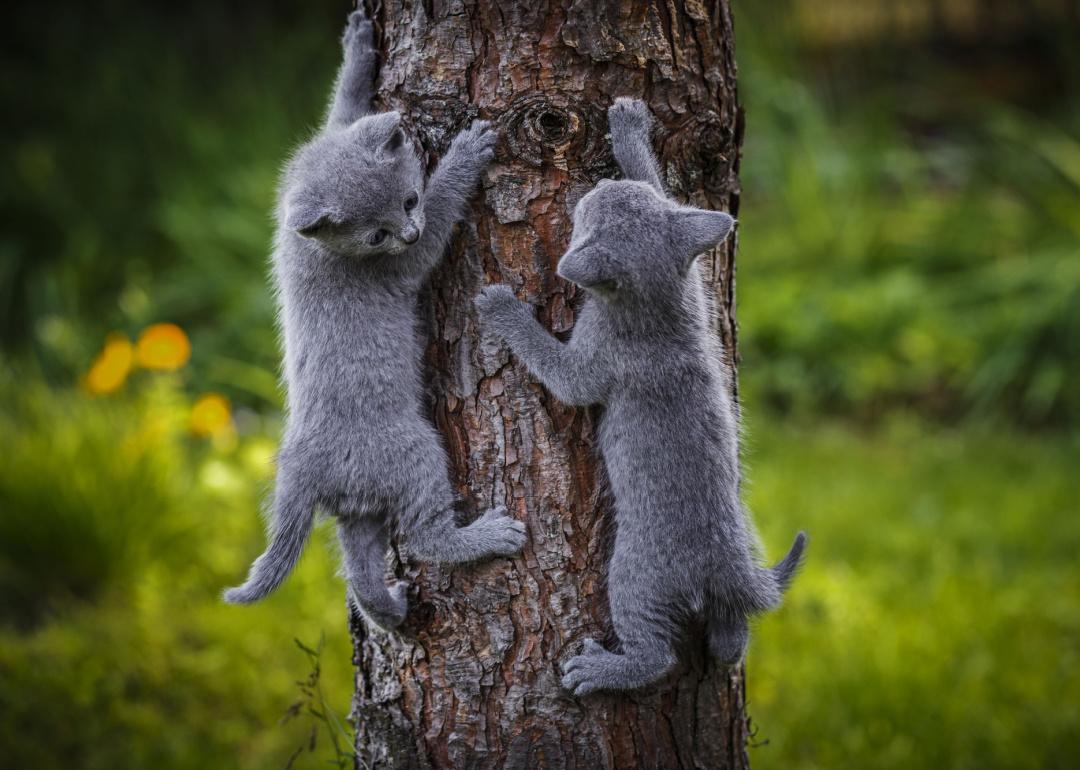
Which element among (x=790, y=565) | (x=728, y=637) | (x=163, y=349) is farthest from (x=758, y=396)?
(x=728, y=637)

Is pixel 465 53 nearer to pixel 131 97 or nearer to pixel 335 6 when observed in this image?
pixel 131 97

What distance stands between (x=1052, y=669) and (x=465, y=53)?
3.25 metres

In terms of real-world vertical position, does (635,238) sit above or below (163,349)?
above

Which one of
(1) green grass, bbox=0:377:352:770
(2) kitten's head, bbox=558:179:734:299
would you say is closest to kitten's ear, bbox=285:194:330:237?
(2) kitten's head, bbox=558:179:734:299

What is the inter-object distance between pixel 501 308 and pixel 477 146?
34cm

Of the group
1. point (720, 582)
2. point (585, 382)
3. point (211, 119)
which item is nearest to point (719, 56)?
point (585, 382)

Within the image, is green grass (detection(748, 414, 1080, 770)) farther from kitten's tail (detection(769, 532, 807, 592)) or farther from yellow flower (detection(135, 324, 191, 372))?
yellow flower (detection(135, 324, 191, 372))

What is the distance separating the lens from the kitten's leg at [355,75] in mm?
2178

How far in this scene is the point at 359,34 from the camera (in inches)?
85.7

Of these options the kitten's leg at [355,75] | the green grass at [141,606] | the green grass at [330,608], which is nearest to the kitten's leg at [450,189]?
the kitten's leg at [355,75]

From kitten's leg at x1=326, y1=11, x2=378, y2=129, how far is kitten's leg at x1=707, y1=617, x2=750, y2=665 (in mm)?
1415

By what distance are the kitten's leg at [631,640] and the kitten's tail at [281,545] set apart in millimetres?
654

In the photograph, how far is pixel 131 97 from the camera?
8008 millimetres

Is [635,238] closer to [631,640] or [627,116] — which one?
[627,116]
